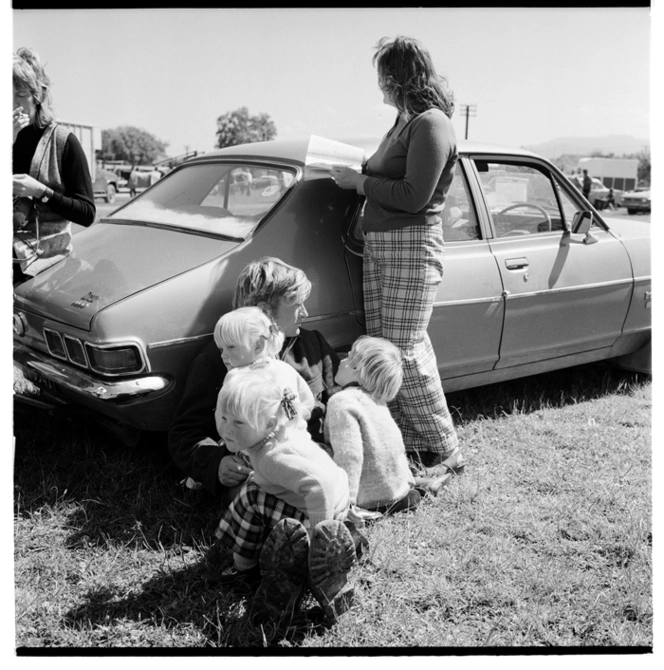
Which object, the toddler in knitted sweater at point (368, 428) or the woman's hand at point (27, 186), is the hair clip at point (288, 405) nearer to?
the toddler in knitted sweater at point (368, 428)

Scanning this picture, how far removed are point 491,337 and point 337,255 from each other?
1.11 m

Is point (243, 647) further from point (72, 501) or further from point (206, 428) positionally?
point (72, 501)

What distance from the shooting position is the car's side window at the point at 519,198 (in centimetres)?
433

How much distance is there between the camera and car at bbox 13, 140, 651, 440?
312cm

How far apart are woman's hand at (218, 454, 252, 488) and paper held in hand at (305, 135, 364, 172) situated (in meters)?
1.51

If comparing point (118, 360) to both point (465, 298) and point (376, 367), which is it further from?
point (465, 298)

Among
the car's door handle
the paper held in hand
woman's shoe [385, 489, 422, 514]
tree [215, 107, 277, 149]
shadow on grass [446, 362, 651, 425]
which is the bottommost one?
woman's shoe [385, 489, 422, 514]

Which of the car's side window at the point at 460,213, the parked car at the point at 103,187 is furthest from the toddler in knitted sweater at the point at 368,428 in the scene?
Answer: the parked car at the point at 103,187

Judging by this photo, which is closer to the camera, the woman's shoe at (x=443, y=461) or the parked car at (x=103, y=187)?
the woman's shoe at (x=443, y=461)

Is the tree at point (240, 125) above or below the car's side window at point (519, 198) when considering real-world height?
above

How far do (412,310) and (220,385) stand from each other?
3.30 ft

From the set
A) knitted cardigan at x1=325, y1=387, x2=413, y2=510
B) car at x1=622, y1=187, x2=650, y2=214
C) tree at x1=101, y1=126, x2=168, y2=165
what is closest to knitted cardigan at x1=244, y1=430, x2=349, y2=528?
knitted cardigan at x1=325, y1=387, x2=413, y2=510

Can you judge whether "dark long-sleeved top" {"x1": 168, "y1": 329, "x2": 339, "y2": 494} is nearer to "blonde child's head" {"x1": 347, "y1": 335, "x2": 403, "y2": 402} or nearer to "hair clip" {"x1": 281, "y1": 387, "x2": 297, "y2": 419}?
"blonde child's head" {"x1": 347, "y1": 335, "x2": 403, "y2": 402}

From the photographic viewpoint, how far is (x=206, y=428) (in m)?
3.07
